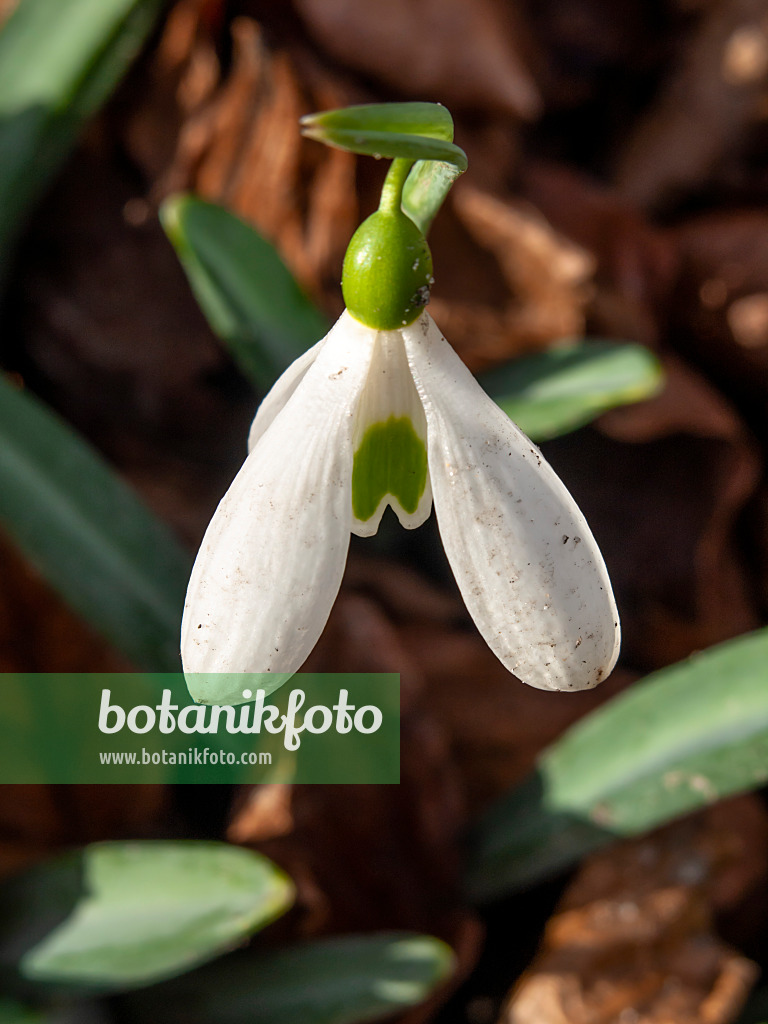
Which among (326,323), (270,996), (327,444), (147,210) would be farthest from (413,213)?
(147,210)

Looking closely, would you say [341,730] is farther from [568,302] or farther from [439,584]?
[568,302]

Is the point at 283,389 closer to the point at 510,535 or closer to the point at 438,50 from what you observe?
the point at 510,535

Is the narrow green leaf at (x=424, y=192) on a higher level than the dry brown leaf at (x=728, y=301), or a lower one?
higher

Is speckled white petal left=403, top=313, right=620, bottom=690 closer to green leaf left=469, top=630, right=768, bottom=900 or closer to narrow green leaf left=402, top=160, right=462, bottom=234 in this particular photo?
narrow green leaf left=402, top=160, right=462, bottom=234

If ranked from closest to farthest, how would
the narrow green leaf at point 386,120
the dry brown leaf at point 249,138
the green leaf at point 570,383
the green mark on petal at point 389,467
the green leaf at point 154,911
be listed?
the narrow green leaf at point 386,120
the green mark on petal at point 389,467
the green leaf at point 154,911
the green leaf at point 570,383
the dry brown leaf at point 249,138

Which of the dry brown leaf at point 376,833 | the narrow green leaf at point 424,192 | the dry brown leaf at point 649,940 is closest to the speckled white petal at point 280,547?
the narrow green leaf at point 424,192

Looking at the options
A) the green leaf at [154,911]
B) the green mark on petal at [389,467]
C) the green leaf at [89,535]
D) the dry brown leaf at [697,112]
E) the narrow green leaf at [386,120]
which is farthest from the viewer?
the dry brown leaf at [697,112]

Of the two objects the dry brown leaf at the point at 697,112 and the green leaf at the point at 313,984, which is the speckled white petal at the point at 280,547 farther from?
the dry brown leaf at the point at 697,112
